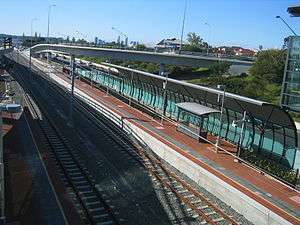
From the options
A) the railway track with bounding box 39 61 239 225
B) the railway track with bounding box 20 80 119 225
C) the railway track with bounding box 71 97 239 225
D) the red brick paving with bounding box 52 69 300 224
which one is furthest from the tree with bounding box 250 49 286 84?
the railway track with bounding box 20 80 119 225

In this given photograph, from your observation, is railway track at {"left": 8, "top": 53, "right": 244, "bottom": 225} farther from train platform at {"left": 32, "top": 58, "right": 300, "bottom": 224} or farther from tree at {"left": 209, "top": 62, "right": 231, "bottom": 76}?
tree at {"left": 209, "top": 62, "right": 231, "bottom": 76}

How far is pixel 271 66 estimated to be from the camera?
65.6 m

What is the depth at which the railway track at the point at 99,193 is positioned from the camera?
16.6 meters

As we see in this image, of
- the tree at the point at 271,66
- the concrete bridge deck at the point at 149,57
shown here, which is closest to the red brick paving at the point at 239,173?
the tree at the point at 271,66

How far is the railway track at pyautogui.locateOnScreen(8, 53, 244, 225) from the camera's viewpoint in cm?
1659

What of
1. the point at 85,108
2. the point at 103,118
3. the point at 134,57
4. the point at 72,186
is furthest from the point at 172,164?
the point at 134,57

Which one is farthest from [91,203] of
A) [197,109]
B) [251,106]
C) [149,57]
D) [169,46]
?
[169,46]

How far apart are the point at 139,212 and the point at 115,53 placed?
59601 mm

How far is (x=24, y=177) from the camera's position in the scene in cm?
1919

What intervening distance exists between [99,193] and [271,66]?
53119 millimetres

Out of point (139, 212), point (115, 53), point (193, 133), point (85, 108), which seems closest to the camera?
point (139, 212)

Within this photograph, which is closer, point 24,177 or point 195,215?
point 195,215

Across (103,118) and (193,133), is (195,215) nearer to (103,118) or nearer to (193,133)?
(193,133)

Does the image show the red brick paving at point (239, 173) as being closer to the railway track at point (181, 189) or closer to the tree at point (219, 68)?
the railway track at point (181, 189)
